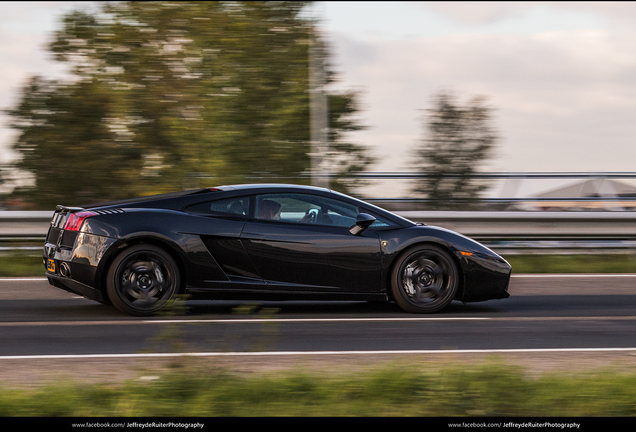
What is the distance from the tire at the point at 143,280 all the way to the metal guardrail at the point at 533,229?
16.0ft

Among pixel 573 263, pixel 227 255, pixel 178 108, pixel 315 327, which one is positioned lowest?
pixel 573 263

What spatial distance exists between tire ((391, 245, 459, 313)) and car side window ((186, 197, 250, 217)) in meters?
1.52

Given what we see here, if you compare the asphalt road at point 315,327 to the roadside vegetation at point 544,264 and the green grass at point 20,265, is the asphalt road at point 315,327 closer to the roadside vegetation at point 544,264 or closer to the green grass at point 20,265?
the green grass at point 20,265

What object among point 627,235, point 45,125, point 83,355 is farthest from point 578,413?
point 45,125

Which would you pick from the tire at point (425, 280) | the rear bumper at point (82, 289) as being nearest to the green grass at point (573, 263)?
the tire at point (425, 280)

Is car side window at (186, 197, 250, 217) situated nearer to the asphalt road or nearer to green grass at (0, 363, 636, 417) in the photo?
the asphalt road

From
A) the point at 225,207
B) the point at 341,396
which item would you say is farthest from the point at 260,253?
the point at 341,396

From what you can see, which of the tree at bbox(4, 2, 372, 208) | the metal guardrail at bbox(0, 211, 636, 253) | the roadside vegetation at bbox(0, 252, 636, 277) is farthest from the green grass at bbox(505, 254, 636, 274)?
the tree at bbox(4, 2, 372, 208)

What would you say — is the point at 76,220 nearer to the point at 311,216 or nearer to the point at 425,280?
the point at 311,216

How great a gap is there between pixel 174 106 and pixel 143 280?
763cm

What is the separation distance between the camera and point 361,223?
299 inches

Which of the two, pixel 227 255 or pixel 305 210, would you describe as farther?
pixel 305 210

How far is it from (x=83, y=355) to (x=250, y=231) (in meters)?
2.15

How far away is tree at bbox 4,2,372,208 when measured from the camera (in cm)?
1400
